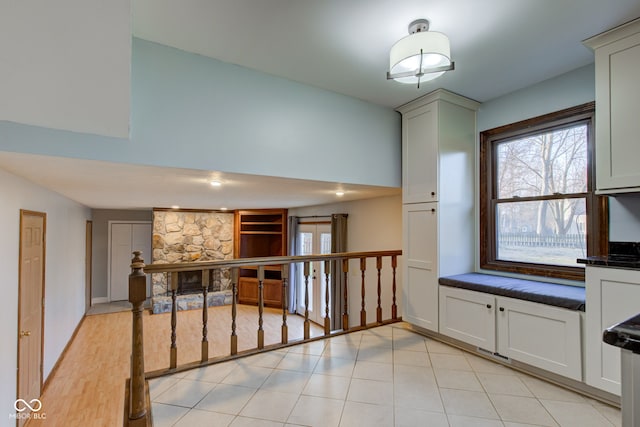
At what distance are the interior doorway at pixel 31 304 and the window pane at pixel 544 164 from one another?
472 centimetres

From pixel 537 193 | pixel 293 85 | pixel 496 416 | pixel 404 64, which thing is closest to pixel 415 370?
pixel 496 416

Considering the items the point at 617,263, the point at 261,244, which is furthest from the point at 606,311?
the point at 261,244

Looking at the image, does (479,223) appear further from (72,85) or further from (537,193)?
(72,85)

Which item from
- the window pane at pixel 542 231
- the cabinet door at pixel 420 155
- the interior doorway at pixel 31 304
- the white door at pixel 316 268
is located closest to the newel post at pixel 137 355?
the interior doorway at pixel 31 304

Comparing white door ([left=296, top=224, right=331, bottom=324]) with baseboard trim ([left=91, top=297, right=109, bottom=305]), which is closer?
white door ([left=296, top=224, right=331, bottom=324])

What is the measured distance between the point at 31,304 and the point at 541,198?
5.14 meters

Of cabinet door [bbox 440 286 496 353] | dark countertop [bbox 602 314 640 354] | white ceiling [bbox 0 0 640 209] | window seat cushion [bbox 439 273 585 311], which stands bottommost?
cabinet door [bbox 440 286 496 353]

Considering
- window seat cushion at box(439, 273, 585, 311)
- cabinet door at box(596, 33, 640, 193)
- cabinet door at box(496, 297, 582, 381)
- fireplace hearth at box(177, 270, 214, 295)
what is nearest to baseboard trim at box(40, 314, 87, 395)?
fireplace hearth at box(177, 270, 214, 295)

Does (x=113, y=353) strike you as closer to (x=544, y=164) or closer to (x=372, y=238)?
(x=372, y=238)

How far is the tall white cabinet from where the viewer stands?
9.80 ft

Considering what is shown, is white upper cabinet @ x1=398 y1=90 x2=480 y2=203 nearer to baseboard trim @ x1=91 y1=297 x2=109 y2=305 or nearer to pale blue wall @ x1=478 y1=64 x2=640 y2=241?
pale blue wall @ x1=478 y1=64 x2=640 y2=241

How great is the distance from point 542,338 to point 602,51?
82.4 inches

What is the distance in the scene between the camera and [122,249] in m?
7.59

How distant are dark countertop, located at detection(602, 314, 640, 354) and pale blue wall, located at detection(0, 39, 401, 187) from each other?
2.29 metres
